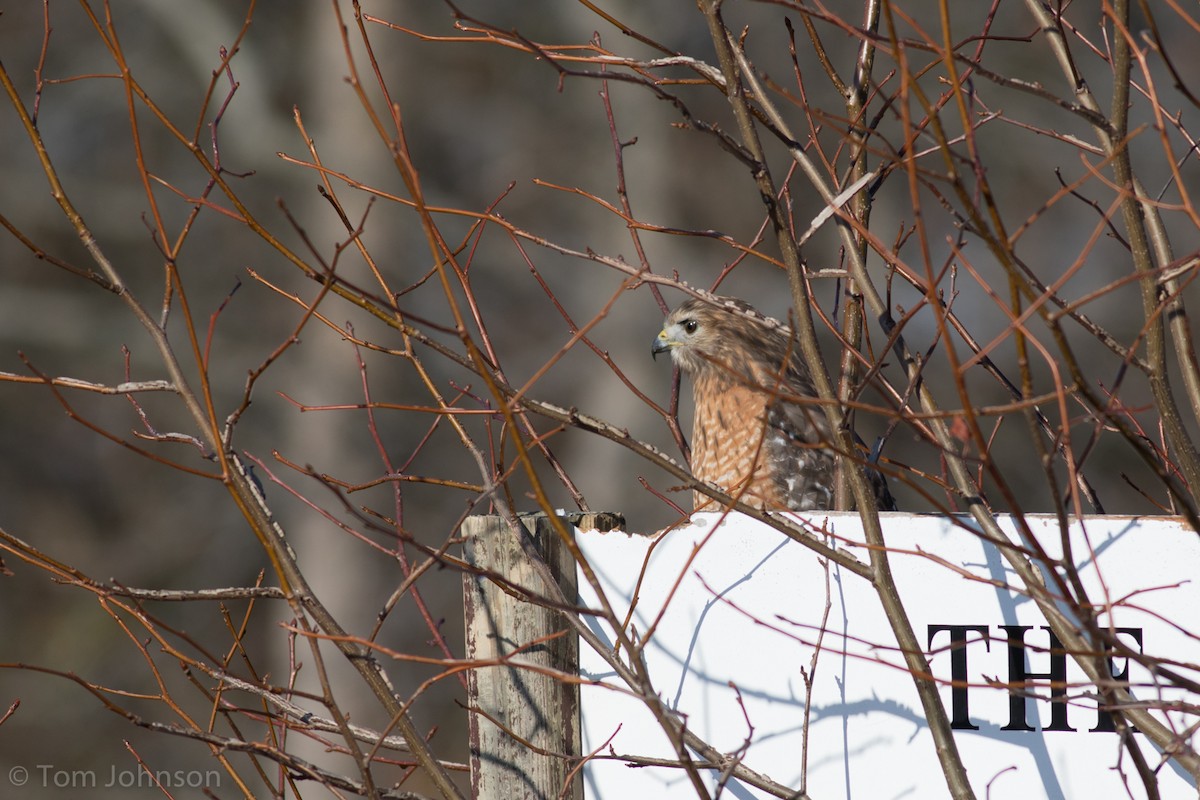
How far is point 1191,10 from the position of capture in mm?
12766

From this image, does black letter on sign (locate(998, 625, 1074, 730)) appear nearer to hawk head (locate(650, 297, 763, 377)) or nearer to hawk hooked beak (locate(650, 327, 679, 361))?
hawk head (locate(650, 297, 763, 377))

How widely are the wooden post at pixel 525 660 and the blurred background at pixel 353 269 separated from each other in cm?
981

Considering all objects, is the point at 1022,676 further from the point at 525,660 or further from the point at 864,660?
the point at 525,660

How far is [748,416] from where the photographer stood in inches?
163

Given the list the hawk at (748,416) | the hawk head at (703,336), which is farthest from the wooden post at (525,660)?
the hawk head at (703,336)

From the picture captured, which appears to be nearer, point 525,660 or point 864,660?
point 864,660

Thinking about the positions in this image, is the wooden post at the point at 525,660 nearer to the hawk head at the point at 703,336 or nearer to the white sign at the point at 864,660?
the white sign at the point at 864,660

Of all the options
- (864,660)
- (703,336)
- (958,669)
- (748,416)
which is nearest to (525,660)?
(864,660)

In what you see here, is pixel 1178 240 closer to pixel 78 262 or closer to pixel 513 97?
pixel 513 97

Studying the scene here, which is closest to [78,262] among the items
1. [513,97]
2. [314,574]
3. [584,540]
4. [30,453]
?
[30,453]

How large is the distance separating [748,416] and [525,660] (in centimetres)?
196

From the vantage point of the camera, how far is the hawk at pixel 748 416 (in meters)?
3.94

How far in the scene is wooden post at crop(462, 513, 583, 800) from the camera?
2.35m

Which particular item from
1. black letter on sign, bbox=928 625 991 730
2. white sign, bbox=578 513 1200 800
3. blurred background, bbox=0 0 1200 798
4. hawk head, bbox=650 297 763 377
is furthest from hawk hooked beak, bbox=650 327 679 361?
blurred background, bbox=0 0 1200 798
